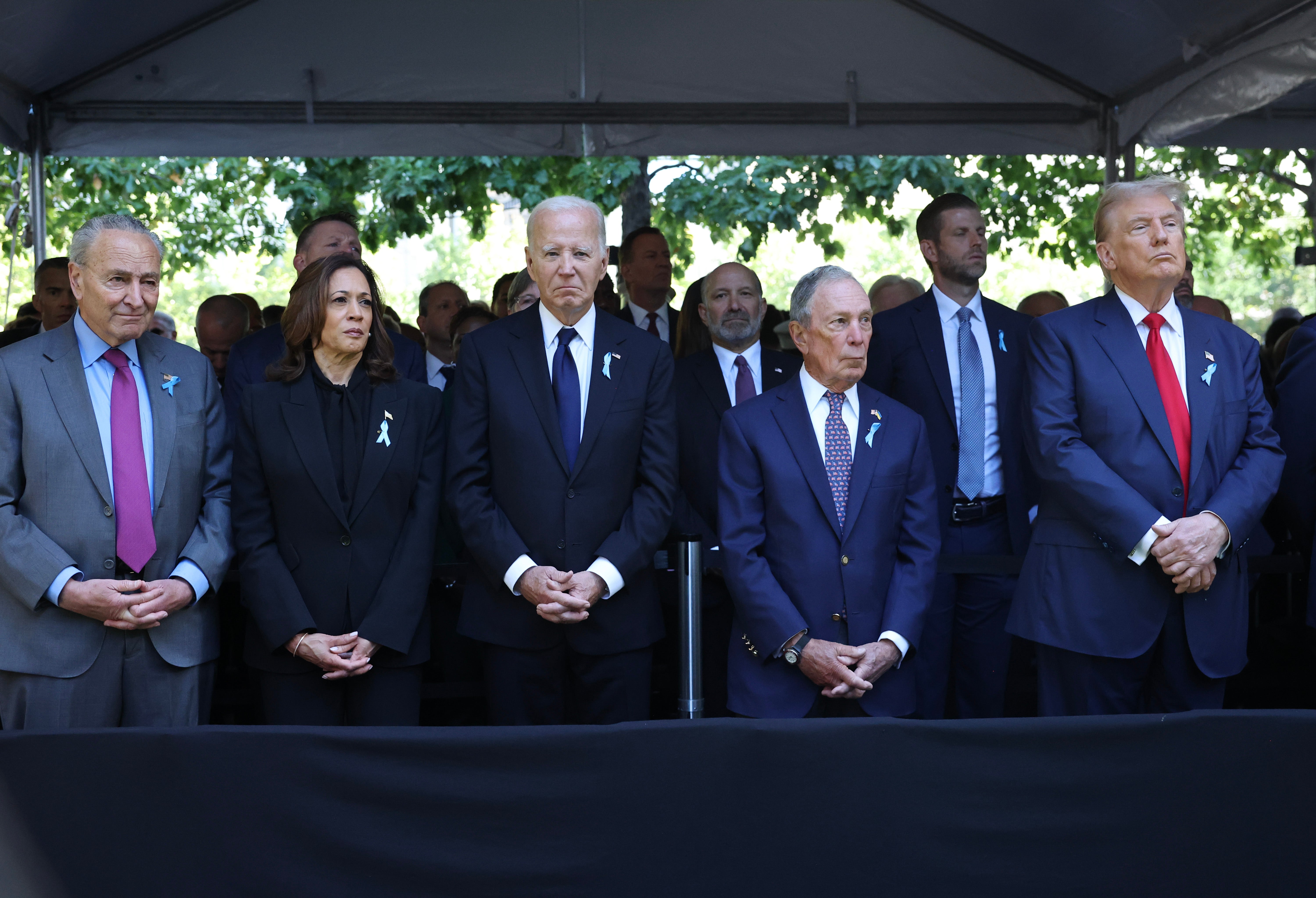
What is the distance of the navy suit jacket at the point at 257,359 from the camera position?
4.11 m

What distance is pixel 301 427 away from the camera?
136 inches

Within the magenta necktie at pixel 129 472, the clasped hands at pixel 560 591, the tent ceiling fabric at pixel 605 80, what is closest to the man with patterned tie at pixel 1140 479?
the clasped hands at pixel 560 591

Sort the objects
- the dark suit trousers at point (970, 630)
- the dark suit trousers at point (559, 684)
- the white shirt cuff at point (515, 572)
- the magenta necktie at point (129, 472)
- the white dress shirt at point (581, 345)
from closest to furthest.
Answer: the magenta necktie at point (129, 472) < the white shirt cuff at point (515, 572) < the dark suit trousers at point (559, 684) < the white dress shirt at point (581, 345) < the dark suit trousers at point (970, 630)

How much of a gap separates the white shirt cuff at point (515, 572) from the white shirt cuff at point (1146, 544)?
1.63 metres

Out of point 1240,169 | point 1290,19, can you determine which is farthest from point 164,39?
point 1240,169

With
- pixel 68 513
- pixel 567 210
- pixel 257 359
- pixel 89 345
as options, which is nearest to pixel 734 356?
pixel 567 210

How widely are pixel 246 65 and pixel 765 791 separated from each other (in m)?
4.95

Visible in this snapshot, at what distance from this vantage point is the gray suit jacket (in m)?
3.22

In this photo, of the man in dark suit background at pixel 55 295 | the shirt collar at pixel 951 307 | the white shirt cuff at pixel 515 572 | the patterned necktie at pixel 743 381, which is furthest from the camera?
the man in dark suit background at pixel 55 295

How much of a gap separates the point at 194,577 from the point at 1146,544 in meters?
2.55

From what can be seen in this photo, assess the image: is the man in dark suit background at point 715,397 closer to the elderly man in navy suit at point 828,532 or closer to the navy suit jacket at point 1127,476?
the elderly man in navy suit at point 828,532

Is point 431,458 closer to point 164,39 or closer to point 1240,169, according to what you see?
point 164,39

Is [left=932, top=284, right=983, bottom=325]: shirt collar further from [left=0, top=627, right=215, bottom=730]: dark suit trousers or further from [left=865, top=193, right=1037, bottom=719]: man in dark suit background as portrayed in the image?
[left=0, top=627, right=215, bottom=730]: dark suit trousers

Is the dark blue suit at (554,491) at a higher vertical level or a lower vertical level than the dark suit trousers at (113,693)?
higher
